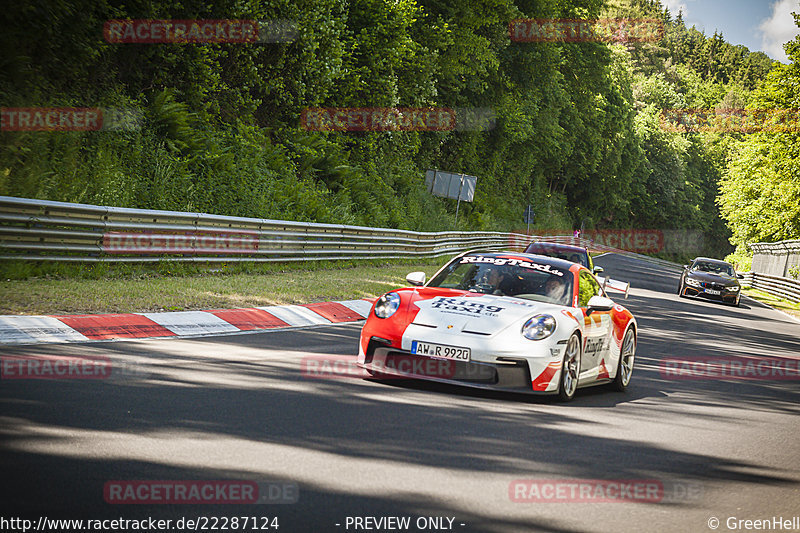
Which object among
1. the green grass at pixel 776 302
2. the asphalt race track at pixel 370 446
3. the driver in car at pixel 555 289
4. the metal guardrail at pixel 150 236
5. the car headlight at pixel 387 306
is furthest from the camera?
the green grass at pixel 776 302

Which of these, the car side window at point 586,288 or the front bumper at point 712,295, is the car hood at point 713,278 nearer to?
the front bumper at point 712,295

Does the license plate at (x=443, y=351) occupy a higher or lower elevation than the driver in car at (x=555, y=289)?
lower

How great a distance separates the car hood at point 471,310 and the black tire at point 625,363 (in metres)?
1.57

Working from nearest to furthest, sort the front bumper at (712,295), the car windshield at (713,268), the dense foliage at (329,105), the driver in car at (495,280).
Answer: the driver in car at (495,280), the dense foliage at (329,105), the front bumper at (712,295), the car windshield at (713,268)

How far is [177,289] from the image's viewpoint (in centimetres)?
1322

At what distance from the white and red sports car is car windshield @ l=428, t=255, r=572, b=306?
0.01 meters

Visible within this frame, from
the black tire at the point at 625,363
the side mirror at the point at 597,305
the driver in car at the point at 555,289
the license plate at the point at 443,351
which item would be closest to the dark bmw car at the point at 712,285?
the black tire at the point at 625,363

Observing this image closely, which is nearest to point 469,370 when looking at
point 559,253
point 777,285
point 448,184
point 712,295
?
point 559,253

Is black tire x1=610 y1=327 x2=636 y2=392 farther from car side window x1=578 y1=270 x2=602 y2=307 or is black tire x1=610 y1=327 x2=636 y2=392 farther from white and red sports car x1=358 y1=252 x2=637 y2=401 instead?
car side window x1=578 y1=270 x2=602 y2=307

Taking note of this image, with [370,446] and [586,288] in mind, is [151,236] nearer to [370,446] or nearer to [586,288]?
[586,288]

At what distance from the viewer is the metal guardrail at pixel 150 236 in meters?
12.2

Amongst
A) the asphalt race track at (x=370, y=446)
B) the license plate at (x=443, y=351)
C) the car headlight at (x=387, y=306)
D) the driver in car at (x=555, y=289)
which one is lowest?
the asphalt race track at (x=370, y=446)

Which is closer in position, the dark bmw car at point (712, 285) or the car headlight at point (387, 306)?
the car headlight at point (387, 306)

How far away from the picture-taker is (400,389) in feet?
26.3
